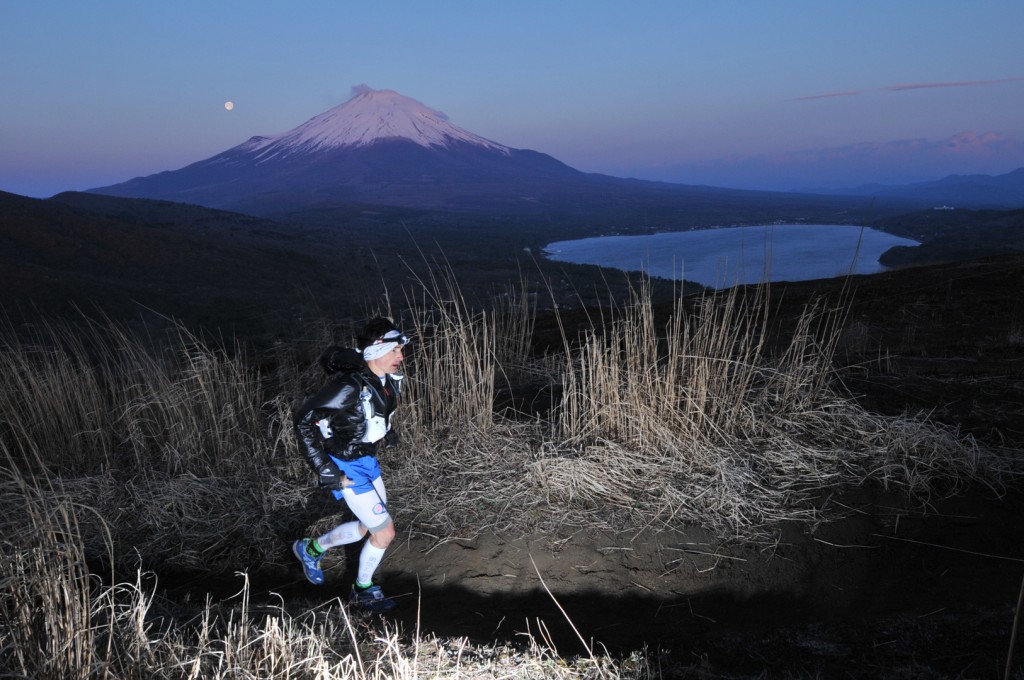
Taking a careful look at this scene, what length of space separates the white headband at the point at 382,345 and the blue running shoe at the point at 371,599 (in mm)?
1032

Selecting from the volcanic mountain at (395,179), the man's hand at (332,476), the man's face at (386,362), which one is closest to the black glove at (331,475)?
the man's hand at (332,476)

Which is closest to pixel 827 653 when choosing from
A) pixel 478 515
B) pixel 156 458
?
pixel 478 515

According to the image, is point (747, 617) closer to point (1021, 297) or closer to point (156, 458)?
point (156, 458)

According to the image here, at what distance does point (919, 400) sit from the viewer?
4.74 metres

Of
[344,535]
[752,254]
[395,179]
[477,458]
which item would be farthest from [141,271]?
[395,179]

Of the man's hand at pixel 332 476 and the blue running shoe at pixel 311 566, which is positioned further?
the blue running shoe at pixel 311 566

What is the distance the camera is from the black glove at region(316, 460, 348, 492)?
2.74 meters

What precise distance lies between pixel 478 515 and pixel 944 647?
213 centimetres

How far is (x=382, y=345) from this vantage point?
111 inches

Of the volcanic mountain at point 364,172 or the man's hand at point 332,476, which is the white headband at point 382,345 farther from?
the volcanic mountain at point 364,172

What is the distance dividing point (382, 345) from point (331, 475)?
58 cm

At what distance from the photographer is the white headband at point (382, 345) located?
2.82m

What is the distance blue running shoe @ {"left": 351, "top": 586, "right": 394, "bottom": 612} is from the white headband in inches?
40.6

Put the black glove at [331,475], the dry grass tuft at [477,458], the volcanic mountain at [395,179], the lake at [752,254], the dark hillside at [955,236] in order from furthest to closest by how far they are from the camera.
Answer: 1. the volcanic mountain at [395,179]
2. the lake at [752,254]
3. the dark hillside at [955,236]
4. the dry grass tuft at [477,458]
5. the black glove at [331,475]
